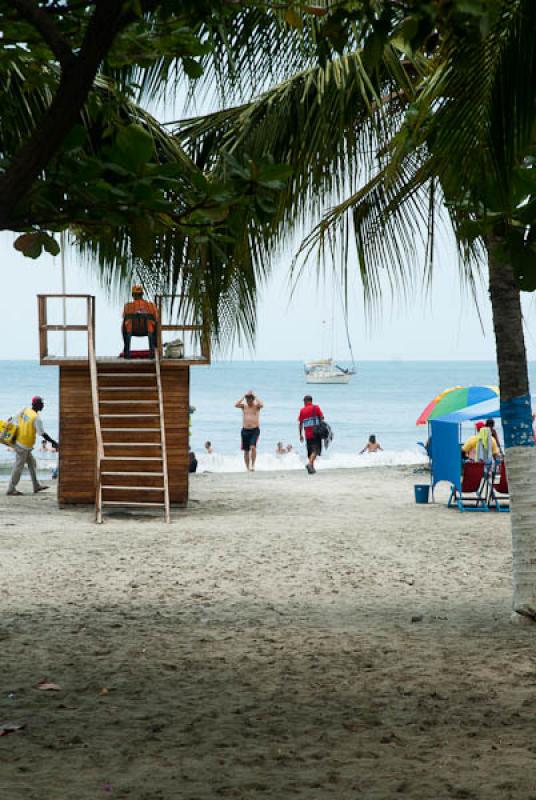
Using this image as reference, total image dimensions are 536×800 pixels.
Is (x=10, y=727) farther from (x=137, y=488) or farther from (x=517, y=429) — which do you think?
(x=137, y=488)

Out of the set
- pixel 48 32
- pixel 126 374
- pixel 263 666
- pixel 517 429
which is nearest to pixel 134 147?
pixel 48 32

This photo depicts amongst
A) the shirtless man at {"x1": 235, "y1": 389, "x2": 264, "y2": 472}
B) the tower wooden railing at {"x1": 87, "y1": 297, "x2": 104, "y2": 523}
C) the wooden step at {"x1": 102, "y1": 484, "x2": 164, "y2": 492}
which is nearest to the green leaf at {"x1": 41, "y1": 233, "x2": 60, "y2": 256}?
the tower wooden railing at {"x1": 87, "y1": 297, "x2": 104, "y2": 523}

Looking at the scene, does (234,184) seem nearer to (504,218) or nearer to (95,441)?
(504,218)

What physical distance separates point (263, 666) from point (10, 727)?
1730mm

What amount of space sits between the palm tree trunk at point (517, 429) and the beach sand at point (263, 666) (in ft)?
1.33

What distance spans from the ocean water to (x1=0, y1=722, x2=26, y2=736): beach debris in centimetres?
2387

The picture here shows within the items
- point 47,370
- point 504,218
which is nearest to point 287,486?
point 504,218

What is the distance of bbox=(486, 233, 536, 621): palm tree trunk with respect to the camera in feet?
23.2

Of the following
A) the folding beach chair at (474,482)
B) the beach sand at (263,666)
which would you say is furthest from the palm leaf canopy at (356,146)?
the folding beach chair at (474,482)

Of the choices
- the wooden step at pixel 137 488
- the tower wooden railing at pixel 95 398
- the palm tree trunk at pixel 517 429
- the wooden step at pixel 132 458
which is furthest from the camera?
the wooden step at pixel 132 458

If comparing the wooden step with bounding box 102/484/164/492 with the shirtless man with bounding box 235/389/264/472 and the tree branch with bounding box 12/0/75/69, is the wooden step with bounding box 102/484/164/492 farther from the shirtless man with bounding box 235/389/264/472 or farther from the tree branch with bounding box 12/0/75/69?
the tree branch with bounding box 12/0/75/69

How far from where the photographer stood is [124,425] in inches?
574

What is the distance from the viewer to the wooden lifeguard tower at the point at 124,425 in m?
14.4

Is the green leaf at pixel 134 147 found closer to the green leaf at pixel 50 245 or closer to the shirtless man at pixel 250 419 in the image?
the green leaf at pixel 50 245
